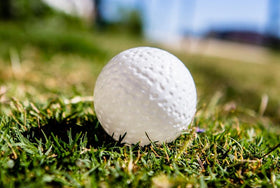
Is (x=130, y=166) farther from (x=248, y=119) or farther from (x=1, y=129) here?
(x=248, y=119)

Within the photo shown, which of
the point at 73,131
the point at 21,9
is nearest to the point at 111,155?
the point at 73,131

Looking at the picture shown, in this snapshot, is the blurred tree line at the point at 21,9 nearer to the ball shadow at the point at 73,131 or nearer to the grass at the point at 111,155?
the grass at the point at 111,155

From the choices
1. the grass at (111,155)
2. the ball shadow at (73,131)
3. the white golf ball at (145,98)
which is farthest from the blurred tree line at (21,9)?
the white golf ball at (145,98)

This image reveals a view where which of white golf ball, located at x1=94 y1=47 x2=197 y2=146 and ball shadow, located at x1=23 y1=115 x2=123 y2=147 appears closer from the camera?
white golf ball, located at x1=94 y1=47 x2=197 y2=146

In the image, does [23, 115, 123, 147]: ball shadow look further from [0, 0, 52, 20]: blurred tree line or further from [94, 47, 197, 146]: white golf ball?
[0, 0, 52, 20]: blurred tree line

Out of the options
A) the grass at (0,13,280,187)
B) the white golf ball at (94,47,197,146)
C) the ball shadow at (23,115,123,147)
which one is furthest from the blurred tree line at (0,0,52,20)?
the white golf ball at (94,47,197,146)

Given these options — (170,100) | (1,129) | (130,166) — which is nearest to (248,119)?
(170,100)
